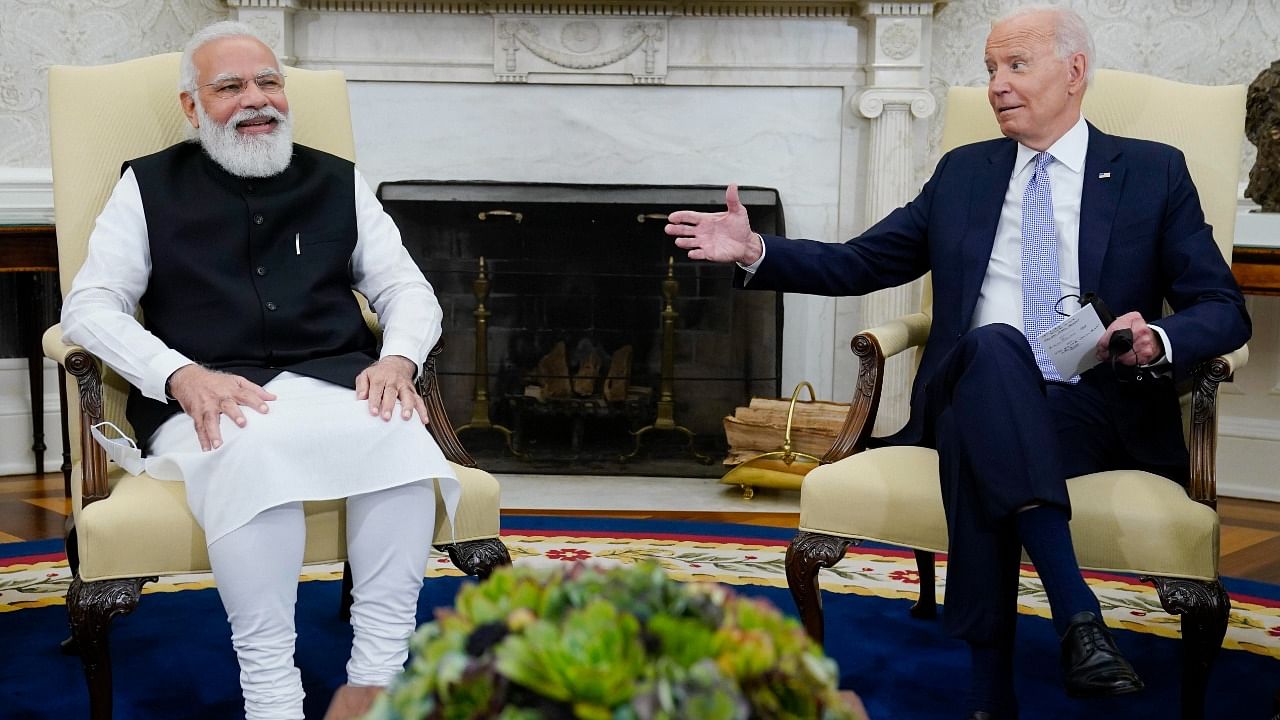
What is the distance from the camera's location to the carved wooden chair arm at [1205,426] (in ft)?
6.93

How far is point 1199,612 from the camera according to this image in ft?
6.61

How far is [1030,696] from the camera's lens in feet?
7.74

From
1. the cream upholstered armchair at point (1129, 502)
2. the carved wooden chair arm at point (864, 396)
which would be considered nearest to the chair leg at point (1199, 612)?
the cream upholstered armchair at point (1129, 502)

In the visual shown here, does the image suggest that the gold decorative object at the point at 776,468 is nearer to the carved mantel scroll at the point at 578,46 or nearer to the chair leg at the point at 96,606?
the carved mantel scroll at the point at 578,46

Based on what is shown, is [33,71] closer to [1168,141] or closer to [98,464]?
[98,464]

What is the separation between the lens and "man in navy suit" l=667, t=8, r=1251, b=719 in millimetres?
1991

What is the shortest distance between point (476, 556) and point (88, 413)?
0.66 m

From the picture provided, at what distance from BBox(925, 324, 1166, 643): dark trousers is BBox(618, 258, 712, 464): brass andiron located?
91.2 inches

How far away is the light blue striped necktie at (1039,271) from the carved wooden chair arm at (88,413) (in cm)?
158

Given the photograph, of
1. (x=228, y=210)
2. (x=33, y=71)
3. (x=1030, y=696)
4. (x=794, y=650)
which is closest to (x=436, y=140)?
(x=33, y=71)

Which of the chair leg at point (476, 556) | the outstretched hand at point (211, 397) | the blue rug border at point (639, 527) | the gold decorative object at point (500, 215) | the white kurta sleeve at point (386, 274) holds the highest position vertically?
the gold decorative object at point (500, 215)

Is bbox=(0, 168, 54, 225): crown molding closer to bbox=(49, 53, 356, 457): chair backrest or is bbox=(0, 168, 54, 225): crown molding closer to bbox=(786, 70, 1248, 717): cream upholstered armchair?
bbox=(49, 53, 356, 457): chair backrest

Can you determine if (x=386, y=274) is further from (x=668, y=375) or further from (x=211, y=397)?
(x=668, y=375)

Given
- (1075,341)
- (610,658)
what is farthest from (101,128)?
(610,658)
